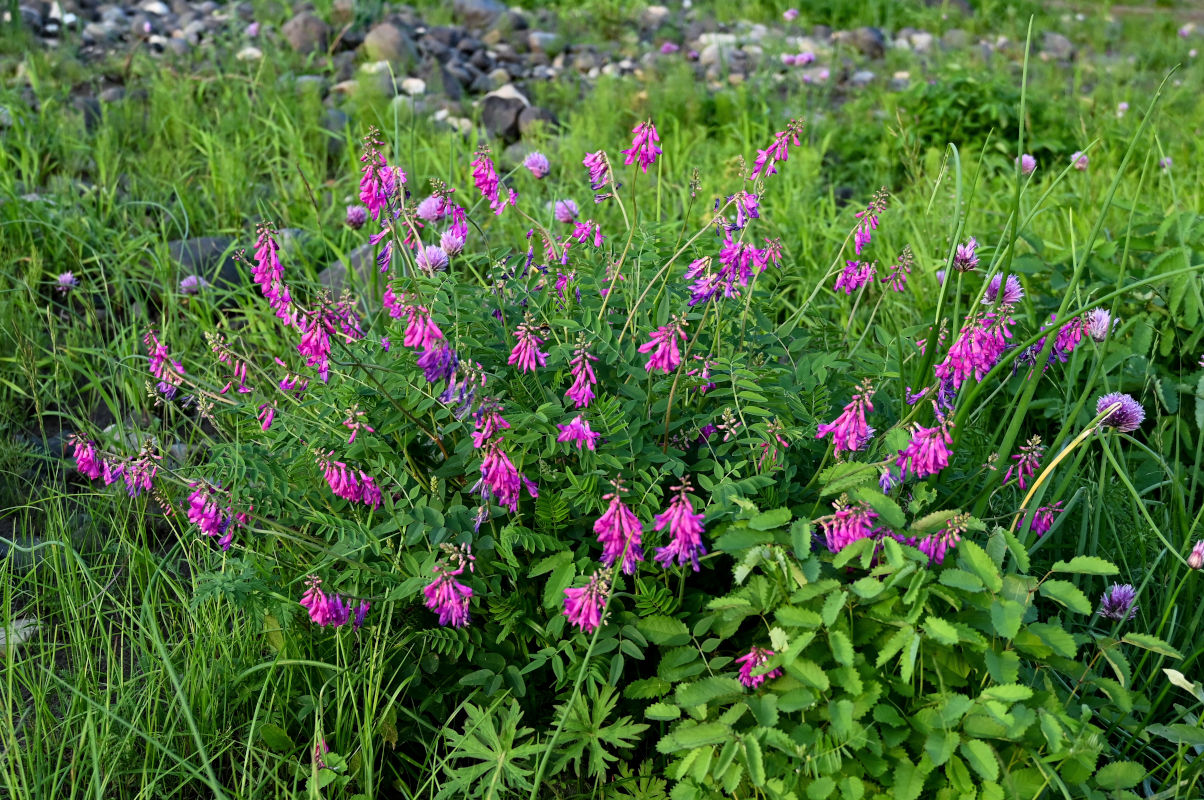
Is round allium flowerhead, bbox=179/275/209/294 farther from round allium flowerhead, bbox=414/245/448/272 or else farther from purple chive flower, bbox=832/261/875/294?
purple chive flower, bbox=832/261/875/294

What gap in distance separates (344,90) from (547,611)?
3804 millimetres

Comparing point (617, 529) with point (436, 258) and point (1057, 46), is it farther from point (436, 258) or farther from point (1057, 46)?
point (1057, 46)

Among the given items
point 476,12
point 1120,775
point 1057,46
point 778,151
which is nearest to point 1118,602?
point 1120,775

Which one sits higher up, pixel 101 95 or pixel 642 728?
pixel 101 95

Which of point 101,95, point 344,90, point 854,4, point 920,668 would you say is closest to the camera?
point 920,668

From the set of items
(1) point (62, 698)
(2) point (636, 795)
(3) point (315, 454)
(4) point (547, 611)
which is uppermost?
(3) point (315, 454)

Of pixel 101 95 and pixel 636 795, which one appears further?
pixel 101 95

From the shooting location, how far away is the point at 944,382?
6.34 ft

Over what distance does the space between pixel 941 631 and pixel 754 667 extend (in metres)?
0.31

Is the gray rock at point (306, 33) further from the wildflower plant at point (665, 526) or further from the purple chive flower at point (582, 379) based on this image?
the purple chive flower at point (582, 379)

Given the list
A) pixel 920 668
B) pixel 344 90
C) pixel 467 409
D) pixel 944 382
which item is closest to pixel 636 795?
pixel 920 668

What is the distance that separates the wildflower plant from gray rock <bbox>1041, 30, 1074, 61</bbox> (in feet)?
18.1

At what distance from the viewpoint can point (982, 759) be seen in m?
1.54

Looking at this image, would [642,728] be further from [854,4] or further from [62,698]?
[854,4]
